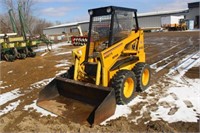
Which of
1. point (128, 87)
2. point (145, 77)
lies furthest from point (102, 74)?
point (145, 77)

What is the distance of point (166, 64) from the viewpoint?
9195 millimetres

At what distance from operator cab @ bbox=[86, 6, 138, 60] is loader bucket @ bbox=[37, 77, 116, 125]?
108 centimetres

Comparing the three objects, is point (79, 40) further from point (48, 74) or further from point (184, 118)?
point (184, 118)

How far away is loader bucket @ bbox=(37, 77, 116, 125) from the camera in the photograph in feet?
14.2

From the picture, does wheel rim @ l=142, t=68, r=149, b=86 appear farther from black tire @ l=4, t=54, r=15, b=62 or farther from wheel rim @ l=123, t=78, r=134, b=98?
black tire @ l=4, t=54, r=15, b=62

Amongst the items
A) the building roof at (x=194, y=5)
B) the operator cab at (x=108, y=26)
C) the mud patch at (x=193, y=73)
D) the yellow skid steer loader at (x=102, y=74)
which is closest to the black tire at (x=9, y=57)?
the yellow skid steer loader at (x=102, y=74)

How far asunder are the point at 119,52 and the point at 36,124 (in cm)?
255

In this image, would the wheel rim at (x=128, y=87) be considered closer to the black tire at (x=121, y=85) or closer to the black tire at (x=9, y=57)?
the black tire at (x=121, y=85)

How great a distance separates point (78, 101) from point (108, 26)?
2.07m

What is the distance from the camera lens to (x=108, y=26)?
18.5ft

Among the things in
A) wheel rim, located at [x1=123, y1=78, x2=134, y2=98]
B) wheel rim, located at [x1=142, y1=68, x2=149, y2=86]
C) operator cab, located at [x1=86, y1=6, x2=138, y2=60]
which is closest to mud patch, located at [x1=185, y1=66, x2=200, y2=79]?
wheel rim, located at [x1=142, y1=68, x2=149, y2=86]

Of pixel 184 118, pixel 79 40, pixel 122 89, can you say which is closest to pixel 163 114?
pixel 184 118

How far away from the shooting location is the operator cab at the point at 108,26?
5445 mm

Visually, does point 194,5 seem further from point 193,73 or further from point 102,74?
point 102,74
